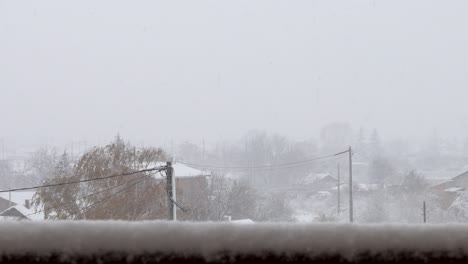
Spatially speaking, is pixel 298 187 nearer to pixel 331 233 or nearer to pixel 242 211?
pixel 242 211

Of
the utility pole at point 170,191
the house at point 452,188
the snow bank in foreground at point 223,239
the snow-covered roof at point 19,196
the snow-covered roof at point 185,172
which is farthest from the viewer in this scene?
the snow-covered roof at point 185,172

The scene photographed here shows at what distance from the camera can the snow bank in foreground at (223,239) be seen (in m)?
0.29

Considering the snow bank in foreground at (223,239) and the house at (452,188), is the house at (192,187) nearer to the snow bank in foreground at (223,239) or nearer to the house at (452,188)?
the house at (452,188)

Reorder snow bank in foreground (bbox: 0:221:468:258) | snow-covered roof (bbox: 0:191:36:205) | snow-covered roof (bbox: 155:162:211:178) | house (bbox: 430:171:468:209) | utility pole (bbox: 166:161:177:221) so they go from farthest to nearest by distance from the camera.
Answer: snow-covered roof (bbox: 155:162:211:178) < house (bbox: 430:171:468:209) < snow-covered roof (bbox: 0:191:36:205) < utility pole (bbox: 166:161:177:221) < snow bank in foreground (bbox: 0:221:468:258)

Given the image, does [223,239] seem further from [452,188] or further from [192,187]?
[452,188]

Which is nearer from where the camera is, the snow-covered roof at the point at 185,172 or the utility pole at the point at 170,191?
the utility pole at the point at 170,191

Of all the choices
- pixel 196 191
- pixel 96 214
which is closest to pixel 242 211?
pixel 196 191

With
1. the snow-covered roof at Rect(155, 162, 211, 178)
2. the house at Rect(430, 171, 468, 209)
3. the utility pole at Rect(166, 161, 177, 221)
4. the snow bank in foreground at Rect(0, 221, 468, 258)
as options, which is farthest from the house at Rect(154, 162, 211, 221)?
the snow bank in foreground at Rect(0, 221, 468, 258)

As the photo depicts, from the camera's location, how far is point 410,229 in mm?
302

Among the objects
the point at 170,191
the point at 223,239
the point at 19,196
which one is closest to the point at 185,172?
the point at 19,196

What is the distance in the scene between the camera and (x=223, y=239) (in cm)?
29

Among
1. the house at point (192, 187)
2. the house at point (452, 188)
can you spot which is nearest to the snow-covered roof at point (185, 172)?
the house at point (192, 187)

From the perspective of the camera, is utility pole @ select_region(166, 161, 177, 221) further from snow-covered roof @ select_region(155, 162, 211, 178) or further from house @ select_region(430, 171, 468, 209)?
house @ select_region(430, 171, 468, 209)

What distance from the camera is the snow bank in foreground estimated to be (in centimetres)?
29
